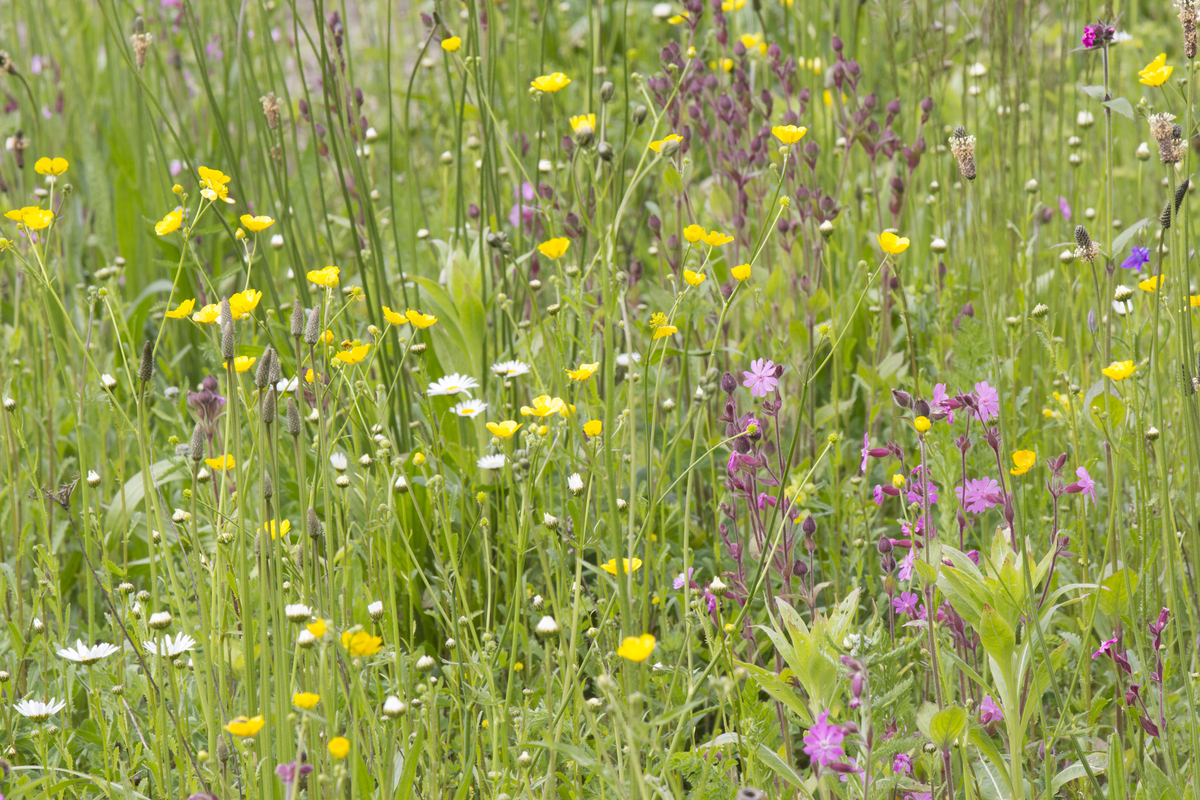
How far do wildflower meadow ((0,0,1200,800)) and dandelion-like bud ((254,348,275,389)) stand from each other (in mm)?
16

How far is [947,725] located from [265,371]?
800 mm

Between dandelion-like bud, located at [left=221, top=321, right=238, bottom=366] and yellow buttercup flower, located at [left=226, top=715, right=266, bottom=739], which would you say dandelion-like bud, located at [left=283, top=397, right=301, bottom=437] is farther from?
yellow buttercup flower, located at [left=226, top=715, right=266, bottom=739]

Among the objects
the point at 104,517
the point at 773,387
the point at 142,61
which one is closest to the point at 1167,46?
the point at 773,387

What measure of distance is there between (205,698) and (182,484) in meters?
0.95

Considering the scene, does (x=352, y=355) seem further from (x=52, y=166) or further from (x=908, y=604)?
(x=908, y=604)

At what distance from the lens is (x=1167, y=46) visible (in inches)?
161

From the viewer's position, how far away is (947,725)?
1.11 metres

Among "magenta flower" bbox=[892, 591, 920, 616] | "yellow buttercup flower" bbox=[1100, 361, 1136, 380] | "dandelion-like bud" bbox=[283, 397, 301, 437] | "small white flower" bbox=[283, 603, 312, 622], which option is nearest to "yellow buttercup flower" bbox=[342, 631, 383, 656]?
"small white flower" bbox=[283, 603, 312, 622]

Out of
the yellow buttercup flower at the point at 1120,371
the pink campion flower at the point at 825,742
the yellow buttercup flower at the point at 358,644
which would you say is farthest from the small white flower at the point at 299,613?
the yellow buttercup flower at the point at 1120,371

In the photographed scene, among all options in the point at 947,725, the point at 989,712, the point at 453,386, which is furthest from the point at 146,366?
the point at 989,712

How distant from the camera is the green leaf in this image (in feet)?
3.59

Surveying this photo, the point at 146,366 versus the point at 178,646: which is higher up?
the point at 146,366

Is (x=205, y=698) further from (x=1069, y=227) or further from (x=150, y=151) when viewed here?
(x=150, y=151)

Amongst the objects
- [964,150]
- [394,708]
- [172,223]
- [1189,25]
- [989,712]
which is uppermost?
[1189,25]
